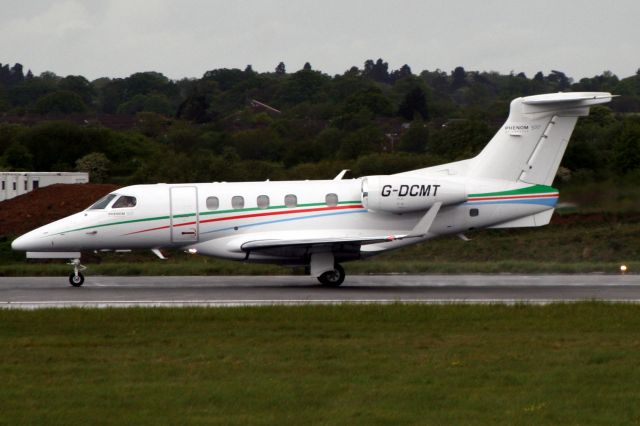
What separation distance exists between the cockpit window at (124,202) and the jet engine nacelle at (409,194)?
18.1 ft

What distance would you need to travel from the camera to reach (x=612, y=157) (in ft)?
137

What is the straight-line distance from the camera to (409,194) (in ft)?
90.5

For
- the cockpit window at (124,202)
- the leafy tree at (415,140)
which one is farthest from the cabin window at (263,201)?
the leafy tree at (415,140)

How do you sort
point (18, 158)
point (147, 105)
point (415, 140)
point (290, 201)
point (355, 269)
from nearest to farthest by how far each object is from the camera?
point (290, 201)
point (355, 269)
point (18, 158)
point (415, 140)
point (147, 105)

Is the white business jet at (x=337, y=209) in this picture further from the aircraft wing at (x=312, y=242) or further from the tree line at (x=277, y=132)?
the tree line at (x=277, y=132)

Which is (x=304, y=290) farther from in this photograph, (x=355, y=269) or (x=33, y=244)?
(x=33, y=244)

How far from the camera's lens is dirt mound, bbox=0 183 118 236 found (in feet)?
146

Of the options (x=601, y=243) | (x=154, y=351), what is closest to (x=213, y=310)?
(x=154, y=351)

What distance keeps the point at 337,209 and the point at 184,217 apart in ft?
11.9

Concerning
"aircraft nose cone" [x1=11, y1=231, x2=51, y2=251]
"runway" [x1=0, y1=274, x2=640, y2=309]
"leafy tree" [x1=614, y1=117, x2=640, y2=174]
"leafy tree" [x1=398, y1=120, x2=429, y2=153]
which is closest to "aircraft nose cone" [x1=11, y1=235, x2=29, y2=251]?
"aircraft nose cone" [x1=11, y1=231, x2=51, y2=251]

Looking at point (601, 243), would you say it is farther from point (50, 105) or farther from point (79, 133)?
point (50, 105)

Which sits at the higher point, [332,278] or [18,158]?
[18,158]

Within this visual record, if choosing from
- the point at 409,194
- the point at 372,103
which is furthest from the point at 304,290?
the point at 372,103

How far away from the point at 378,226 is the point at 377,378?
13.8 m
